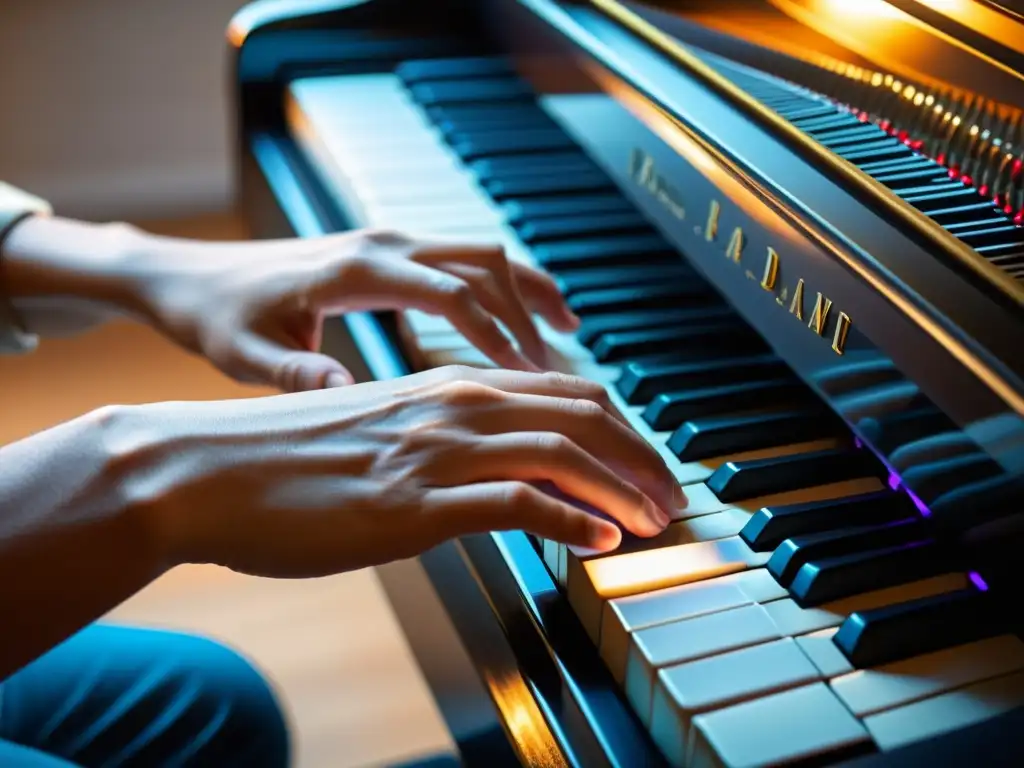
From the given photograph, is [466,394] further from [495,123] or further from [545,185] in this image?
[495,123]

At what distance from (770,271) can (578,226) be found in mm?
298

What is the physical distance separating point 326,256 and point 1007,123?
534mm

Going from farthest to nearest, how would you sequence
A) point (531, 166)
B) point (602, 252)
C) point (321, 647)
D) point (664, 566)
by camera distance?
point (321, 647) < point (531, 166) < point (602, 252) < point (664, 566)

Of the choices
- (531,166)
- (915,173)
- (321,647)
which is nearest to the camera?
(915,173)

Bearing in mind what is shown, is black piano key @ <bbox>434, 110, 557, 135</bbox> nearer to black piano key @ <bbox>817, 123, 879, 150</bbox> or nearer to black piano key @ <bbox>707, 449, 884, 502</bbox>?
black piano key @ <bbox>817, 123, 879, 150</bbox>

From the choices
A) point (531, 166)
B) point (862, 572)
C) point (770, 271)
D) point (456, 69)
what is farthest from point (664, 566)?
point (456, 69)

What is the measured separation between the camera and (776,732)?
1.75ft

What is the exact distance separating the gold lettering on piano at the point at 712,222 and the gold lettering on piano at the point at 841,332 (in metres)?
0.16

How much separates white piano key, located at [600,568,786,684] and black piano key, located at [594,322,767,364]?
261 millimetres

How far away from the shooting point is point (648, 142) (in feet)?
2.90

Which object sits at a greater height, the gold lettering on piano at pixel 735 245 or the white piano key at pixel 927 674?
the gold lettering on piano at pixel 735 245

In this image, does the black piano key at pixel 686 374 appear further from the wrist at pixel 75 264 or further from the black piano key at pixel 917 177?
the wrist at pixel 75 264

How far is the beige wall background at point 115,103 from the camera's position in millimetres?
2236

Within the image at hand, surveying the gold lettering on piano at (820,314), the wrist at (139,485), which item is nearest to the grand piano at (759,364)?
the gold lettering on piano at (820,314)
